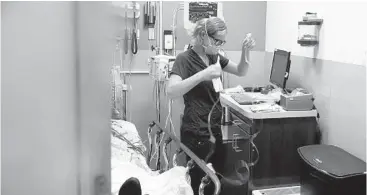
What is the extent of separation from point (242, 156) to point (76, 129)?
8.21 ft

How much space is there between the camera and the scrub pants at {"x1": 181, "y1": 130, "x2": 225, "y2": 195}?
241 cm

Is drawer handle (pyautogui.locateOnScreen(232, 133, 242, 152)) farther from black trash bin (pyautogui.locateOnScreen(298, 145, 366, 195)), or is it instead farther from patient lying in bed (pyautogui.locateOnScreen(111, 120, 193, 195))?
patient lying in bed (pyautogui.locateOnScreen(111, 120, 193, 195))

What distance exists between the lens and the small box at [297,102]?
9.17 ft

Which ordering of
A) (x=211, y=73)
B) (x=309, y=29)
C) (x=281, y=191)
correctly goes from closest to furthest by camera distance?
(x=211, y=73)
(x=281, y=191)
(x=309, y=29)

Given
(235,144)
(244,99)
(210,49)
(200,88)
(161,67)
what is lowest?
(235,144)

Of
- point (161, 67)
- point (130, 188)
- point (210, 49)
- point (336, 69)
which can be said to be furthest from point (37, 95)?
point (161, 67)

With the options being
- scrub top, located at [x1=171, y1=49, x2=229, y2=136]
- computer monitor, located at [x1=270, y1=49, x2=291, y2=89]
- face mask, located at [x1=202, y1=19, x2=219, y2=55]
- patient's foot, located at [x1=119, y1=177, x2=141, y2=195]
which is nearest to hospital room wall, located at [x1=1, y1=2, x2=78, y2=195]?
patient's foot, located at [x1=119, y1=177, x2=141, y2=195]

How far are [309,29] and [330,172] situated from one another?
133 cm

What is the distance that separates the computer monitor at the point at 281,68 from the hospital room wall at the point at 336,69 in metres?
0.19

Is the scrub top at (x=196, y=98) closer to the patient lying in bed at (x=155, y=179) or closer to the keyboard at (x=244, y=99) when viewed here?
the keyboard at (x=244, y=99)

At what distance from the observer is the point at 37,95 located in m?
0.63

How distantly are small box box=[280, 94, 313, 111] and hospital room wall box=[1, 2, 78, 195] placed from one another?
7.68 ft

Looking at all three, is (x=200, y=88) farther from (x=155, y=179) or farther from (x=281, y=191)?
(x=281, y=191)

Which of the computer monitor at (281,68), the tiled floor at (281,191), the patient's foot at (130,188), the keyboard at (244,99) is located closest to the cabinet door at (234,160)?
the tiled floor at (281,191)
